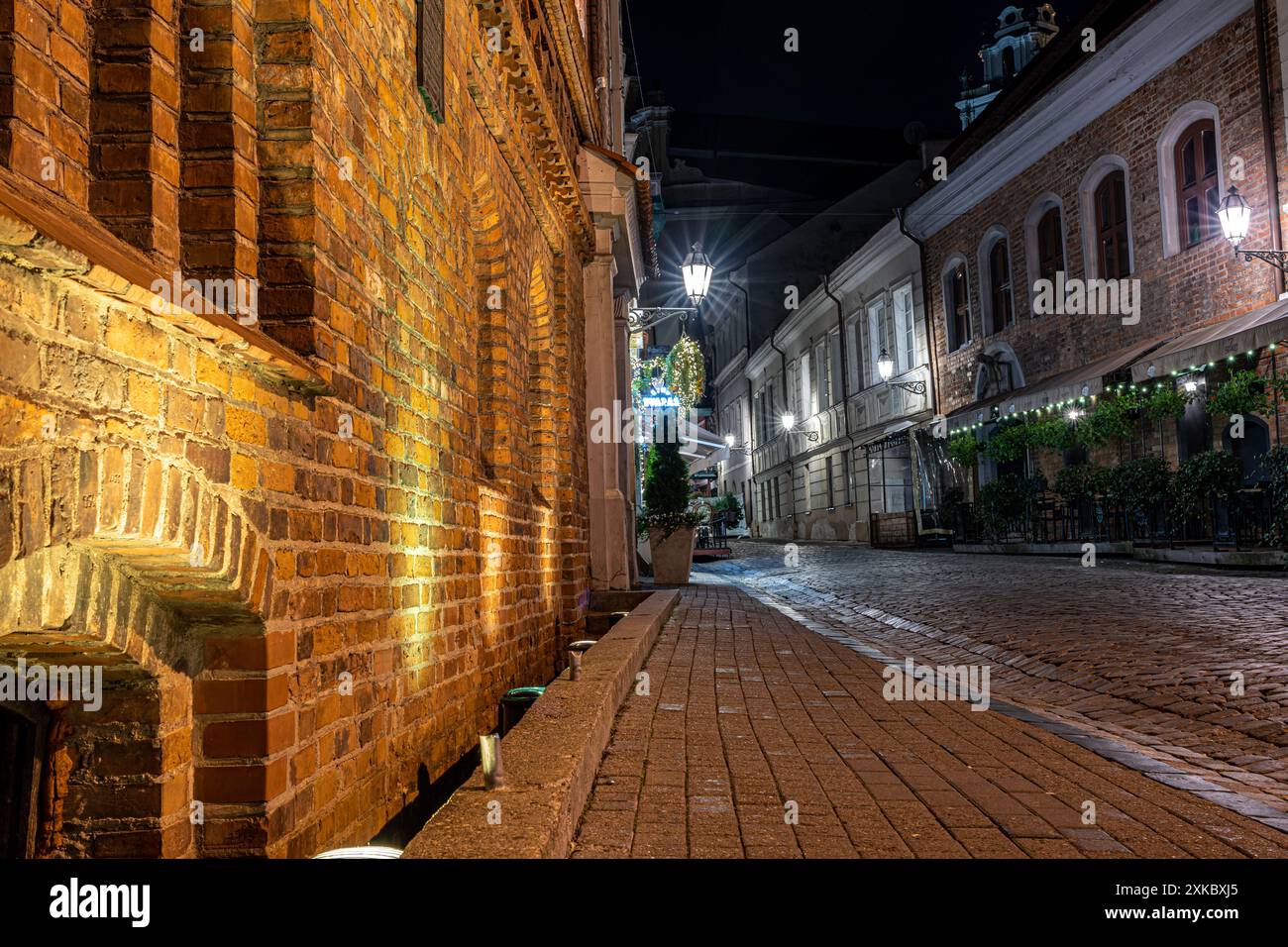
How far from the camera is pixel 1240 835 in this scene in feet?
10.4

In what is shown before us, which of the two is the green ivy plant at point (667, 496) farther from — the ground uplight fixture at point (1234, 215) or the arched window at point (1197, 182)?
the arched window at point (1197, 182)

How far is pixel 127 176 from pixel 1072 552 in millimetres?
17386

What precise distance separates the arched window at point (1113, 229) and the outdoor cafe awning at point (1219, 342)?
329cm

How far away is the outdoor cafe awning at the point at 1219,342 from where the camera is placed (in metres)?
12.0

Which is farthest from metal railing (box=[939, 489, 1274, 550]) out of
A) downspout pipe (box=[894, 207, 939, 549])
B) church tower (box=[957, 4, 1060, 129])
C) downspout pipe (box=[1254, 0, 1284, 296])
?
church tower (box=[957, 4, 1060, 129])

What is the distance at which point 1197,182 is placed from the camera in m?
15.9

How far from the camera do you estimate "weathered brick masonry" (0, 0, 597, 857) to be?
188 centimetres

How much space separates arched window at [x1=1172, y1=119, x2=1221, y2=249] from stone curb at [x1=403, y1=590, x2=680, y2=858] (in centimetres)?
1450

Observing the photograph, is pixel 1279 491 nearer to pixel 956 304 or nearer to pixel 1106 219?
pixel 1106 219

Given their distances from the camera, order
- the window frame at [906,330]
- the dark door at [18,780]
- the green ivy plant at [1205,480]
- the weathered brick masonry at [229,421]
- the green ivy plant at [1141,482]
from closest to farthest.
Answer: the weathered brick masonry at [229,421] → the dark door at [18,780] → the green ivy plant at [1205,480] → the green ivy plant at [1141,482] → the window frame at [906,330]

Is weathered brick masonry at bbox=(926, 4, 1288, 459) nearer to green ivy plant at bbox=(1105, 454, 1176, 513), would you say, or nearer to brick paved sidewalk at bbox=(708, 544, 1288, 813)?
green ivy plant at bbox=(1105, 454, 1176, 513)

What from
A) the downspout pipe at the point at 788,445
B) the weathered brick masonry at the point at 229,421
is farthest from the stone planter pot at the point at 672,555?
the downspout pipe at the point at 788,445

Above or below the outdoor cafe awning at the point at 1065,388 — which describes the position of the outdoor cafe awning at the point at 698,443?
below
